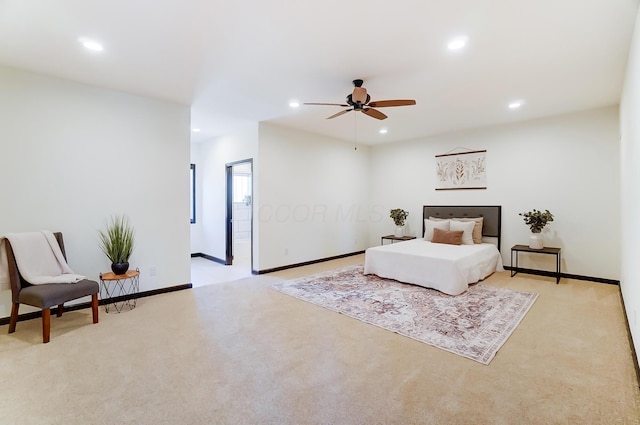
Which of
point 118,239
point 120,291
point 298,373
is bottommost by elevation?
point 298,373

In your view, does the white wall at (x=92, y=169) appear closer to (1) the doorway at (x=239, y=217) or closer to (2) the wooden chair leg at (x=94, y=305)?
(2) the wooden chair leg at (x=94, y=305)

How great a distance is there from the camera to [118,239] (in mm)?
3709

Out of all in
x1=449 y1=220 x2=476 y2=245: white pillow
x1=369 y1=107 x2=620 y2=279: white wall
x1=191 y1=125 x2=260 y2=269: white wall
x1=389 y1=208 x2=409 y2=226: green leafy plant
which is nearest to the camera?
Answer: x1=369 y1=107 x2=620 y2=279: white wall

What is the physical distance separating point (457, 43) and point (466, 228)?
3.61 meters

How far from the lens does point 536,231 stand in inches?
196

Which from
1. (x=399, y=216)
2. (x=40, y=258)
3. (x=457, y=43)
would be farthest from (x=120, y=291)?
(x=399, y=216)

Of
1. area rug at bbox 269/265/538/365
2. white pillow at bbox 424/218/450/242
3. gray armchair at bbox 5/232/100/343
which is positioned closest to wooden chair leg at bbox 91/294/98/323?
gray armchair at bbox 5/232/100/343

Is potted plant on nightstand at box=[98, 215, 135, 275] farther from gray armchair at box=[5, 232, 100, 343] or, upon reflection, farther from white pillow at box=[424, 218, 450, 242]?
white pillow at box=[424, 218, 450, 242]

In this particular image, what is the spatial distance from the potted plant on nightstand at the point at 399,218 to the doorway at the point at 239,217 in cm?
313

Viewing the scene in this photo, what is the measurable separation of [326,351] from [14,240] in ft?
10.4

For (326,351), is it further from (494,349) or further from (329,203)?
(329,203)

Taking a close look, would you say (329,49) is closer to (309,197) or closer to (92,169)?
(92,169)

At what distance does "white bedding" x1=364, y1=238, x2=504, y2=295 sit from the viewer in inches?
162

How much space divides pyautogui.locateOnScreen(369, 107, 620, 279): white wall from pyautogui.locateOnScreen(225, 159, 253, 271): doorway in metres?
4.27
